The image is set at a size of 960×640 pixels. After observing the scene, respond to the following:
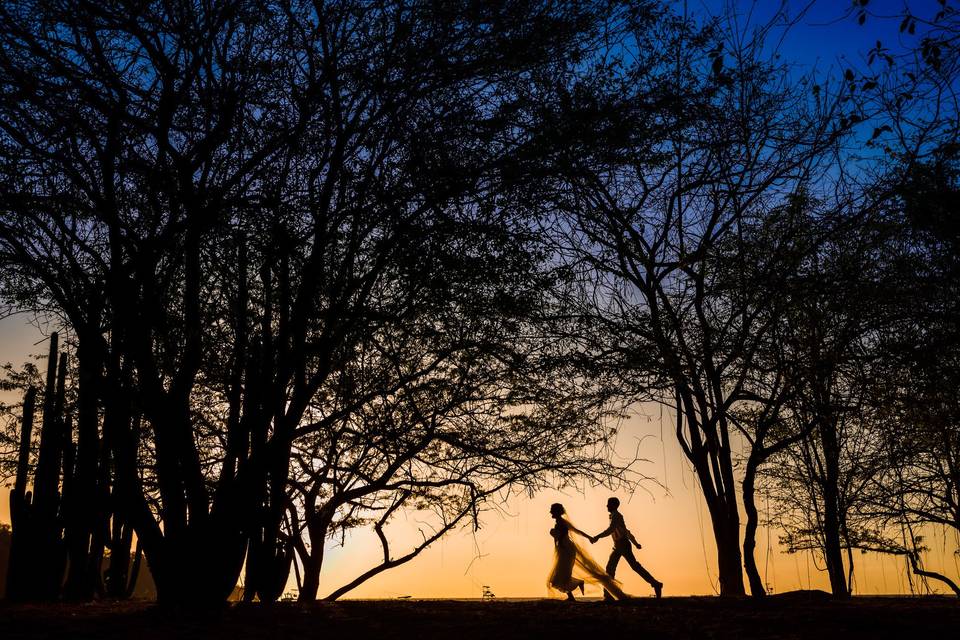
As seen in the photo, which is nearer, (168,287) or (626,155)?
(626,155)

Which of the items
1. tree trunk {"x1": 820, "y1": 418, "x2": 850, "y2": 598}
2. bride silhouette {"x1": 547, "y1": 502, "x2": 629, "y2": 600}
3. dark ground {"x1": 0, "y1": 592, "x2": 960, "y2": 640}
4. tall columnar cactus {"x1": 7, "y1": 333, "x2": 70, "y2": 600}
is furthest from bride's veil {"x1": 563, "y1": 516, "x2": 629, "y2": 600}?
tall columnar cactus {"x1": 7, "y1": 333, "x2": 70, "y2": 600}

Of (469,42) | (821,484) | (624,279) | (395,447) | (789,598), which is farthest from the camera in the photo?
(821,484)

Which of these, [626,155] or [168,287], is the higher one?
[626,155]

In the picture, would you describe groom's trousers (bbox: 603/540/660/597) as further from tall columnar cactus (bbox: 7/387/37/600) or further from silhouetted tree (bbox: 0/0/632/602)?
tall columnar cactus (bbox: 7/387/37/600)

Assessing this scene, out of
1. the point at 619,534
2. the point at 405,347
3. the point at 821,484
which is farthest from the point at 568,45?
the point at 821,484

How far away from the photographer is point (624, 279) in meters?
15.4

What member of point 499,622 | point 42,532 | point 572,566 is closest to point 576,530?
point 572,566

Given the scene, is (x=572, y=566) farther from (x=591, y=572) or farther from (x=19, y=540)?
(x=19, y=540)

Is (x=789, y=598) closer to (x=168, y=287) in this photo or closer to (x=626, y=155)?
(x=626, y=155)

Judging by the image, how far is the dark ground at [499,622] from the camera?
8.73m

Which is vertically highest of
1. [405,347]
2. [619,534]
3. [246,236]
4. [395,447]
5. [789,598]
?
[246,236]

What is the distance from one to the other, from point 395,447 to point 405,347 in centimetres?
221

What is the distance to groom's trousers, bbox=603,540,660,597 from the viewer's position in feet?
46.1

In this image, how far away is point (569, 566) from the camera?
13719mm
